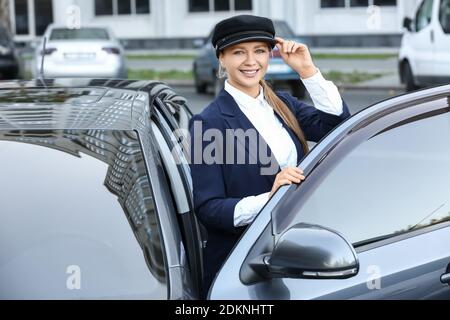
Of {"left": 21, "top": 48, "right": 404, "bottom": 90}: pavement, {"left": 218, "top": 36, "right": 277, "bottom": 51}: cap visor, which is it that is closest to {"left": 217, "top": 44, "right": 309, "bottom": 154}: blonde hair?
{"left": 218, "top": 36, "right": 277, "bottom": 51}: cap visor

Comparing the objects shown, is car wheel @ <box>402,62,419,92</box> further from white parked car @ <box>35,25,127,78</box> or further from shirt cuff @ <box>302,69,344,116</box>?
shirt cuff @ <box>302,69,344,116</box>

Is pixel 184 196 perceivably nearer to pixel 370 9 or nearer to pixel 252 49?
pixel 252 49

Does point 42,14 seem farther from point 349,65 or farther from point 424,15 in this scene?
point 424,15

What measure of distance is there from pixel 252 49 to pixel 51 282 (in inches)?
42.6

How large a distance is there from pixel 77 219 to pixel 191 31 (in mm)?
31363

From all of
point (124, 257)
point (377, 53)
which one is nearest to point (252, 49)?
point (124, 257)

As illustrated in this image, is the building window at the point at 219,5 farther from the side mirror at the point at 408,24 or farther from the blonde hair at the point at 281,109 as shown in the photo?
the blonde hair at the point at 281,109

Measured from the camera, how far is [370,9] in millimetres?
31484

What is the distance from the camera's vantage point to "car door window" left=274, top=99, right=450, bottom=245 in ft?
10.1

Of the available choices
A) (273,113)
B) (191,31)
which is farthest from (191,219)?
(191,31)

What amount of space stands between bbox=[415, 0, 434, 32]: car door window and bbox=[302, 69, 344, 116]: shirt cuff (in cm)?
1375

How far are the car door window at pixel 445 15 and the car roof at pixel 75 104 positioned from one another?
1261 centimetres

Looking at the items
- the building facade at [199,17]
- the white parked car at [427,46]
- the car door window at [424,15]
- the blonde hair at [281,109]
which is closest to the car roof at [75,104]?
the blonde hair at [281,109]
